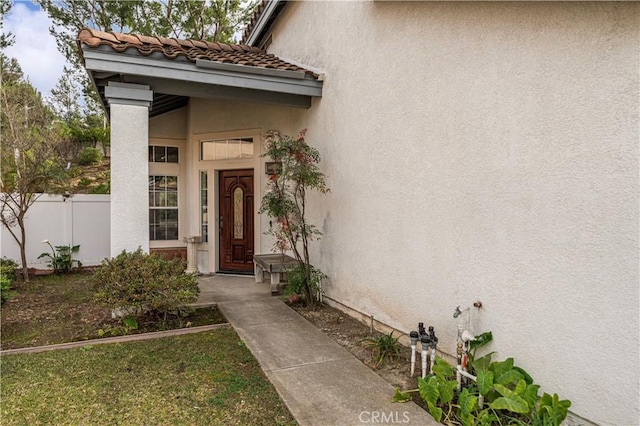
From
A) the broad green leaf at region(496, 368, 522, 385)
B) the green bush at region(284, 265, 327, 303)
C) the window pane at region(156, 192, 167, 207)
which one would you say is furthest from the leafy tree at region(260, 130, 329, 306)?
the window pane at region(156, 192, 167, 207)

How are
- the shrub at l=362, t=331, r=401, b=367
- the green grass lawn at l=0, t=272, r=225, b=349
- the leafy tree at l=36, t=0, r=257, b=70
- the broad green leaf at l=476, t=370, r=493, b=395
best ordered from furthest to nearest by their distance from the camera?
the leafy tree at l=36, t=0, r=257, b=70
the green grass lawn at l=0, t=272, r=225, b=349
the shrub at l=362, t=331, r=401, b=367
the broad green leaf at l=476, t=370, r=493, b=395

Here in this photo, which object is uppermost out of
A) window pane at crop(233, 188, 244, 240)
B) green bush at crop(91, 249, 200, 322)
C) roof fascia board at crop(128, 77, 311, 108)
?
roof fascia board at crop(128, 77, 311, 108)

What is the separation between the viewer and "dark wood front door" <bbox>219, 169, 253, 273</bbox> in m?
8.98

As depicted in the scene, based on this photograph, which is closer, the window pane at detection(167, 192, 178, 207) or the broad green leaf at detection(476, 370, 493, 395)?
the broad green leaf at detection(476, 370, 493, 395)

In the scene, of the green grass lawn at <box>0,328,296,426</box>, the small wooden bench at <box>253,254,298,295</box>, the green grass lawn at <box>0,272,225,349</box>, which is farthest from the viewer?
the small wooden bench at <box>253,254,298,295</box>

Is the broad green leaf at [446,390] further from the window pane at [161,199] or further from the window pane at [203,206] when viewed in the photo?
the window pane at [161,199]

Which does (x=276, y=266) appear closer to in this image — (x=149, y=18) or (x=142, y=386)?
(x=142, y=386)

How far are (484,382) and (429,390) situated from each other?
46 cm

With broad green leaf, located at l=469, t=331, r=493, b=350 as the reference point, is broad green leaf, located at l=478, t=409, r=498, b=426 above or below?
below

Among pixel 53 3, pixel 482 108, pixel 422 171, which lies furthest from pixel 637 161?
pixel 53 3

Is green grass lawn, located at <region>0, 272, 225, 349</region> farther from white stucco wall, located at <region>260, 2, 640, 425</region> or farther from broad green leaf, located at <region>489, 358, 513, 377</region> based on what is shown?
broad green leaf, located at <region>489, 358, 513, 377</region>

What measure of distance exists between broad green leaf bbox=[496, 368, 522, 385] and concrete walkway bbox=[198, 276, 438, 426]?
654 mm

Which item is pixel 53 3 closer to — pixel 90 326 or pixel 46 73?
pixel 46 73

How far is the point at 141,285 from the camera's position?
16.7ft
